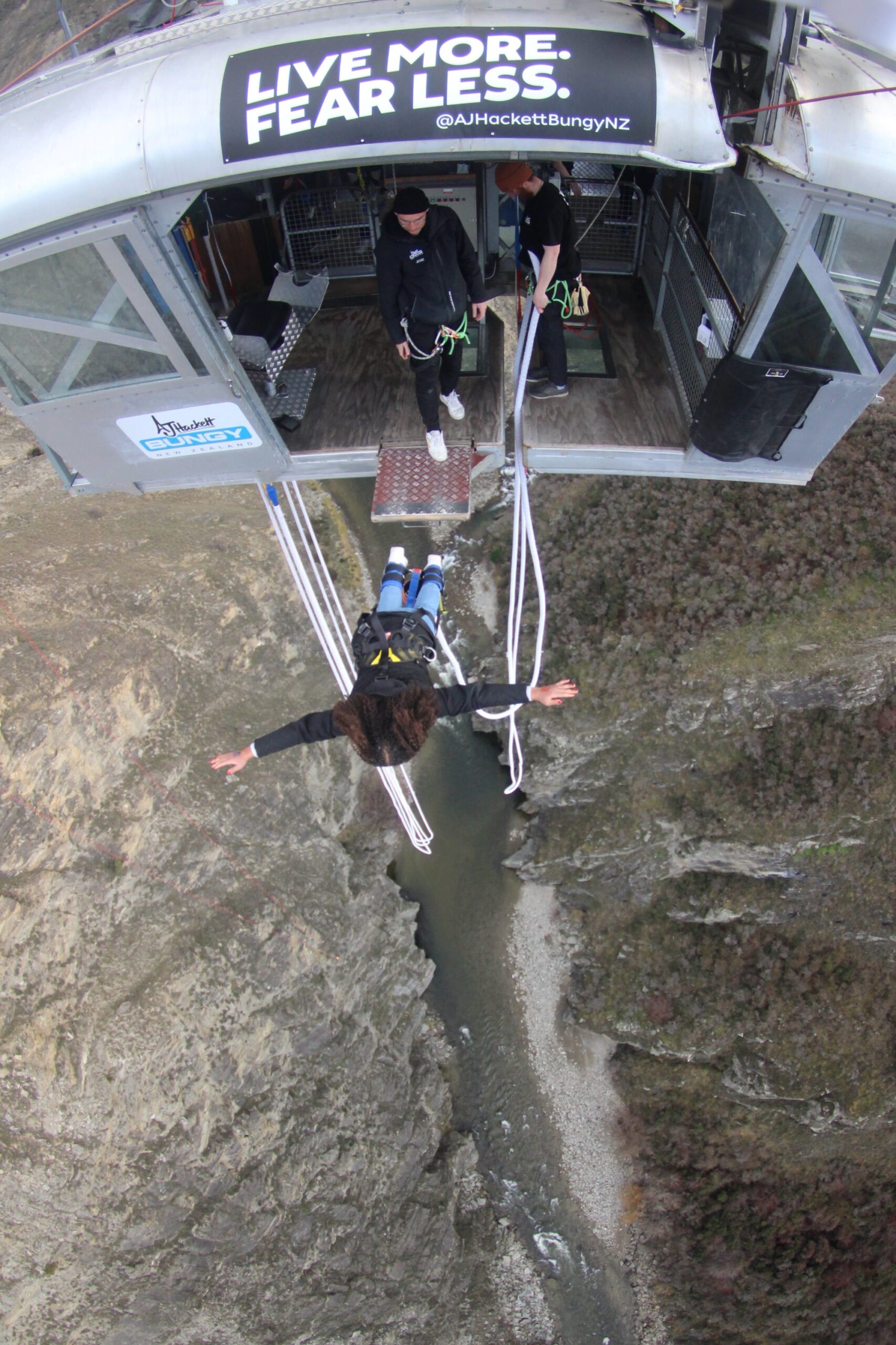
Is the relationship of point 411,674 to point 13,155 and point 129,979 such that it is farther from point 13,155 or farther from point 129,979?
point 129,979

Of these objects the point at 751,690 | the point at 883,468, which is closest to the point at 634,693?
the point at 751,690

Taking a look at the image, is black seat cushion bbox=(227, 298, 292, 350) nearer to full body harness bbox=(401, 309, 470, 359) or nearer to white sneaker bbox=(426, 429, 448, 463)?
full body harness bbox=(401, 309, 470, 359)

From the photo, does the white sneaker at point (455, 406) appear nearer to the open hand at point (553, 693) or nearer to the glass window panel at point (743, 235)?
the glass window panel at point (743, 235)

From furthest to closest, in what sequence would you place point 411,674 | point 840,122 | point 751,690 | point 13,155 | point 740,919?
point 740,919 < point 751,690 < point 411,674 < point 13,155 < point 840,122

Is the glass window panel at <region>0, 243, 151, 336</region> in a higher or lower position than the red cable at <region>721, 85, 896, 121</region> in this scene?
lower

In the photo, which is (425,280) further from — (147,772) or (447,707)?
(147,772)

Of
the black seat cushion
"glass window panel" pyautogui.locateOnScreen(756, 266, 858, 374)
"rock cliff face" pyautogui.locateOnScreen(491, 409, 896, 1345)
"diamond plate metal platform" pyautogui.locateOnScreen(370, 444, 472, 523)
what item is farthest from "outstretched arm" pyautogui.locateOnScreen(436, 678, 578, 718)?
"rock cliff face" pyautogui.locateOnScreen(491, 409, 896, 1345)

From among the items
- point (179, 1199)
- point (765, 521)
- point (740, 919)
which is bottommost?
point (179, 1199)
